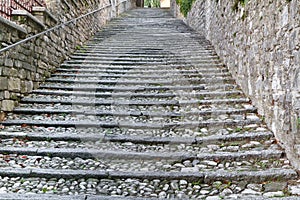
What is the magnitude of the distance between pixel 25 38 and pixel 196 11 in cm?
586

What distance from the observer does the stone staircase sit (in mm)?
2412

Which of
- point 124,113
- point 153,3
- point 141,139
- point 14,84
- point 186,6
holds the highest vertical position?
point 153,3

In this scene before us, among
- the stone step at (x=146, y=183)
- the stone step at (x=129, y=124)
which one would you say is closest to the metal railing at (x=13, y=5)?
the stone step at (x=129, y=124)

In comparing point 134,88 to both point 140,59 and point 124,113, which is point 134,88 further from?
point 140,59

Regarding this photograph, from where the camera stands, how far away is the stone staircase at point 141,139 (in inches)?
95.0

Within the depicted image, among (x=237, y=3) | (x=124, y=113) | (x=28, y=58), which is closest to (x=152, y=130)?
(x=124, y=113)

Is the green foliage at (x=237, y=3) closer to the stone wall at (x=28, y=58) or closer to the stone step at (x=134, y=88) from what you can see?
the stone step at (x=134, y=88)

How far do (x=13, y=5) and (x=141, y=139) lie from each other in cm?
258

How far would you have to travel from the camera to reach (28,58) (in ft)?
13.8

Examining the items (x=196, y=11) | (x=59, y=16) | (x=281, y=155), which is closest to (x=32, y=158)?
(x=281, y=155)

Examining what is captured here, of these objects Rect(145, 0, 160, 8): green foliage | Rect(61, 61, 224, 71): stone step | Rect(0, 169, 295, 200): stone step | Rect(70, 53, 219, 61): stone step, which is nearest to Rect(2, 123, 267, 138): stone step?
Rect(0, 169, 295, 200): stone step

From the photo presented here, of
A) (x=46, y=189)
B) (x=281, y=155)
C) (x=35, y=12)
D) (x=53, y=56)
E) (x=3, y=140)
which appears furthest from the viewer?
(x=53, y=56)

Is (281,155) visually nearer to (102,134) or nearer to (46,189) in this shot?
(102,134)

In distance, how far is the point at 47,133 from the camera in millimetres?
3295
